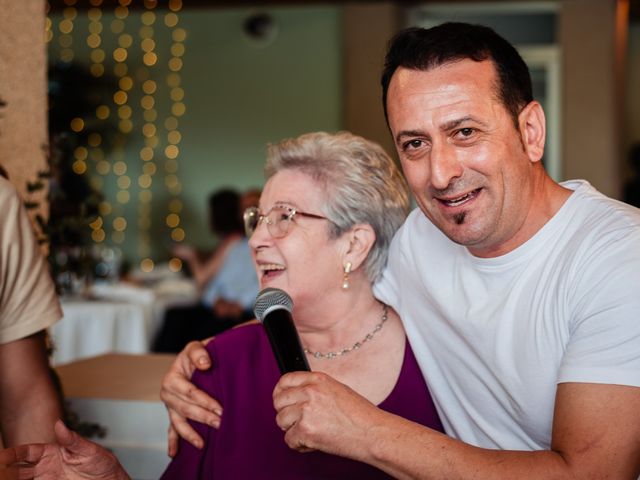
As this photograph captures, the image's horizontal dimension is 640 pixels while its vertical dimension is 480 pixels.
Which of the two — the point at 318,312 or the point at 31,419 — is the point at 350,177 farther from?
the point at 31,419

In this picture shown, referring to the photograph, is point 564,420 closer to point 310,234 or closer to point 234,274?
point 310,234

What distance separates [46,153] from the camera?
248 cm

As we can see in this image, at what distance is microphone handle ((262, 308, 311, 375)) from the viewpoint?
1.48 metres

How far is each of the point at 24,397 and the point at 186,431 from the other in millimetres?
367

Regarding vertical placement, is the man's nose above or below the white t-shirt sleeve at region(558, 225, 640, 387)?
above

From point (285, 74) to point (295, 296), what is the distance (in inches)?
250

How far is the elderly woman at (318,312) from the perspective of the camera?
197cm

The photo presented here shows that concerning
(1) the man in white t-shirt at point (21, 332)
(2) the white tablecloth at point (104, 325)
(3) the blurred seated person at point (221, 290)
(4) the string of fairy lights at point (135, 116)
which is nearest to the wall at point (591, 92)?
(3) the blurred seated person at point (221, 290)

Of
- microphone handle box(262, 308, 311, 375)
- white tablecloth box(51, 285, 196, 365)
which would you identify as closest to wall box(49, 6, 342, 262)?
white tablecloth box(51, 285, 196, 365)

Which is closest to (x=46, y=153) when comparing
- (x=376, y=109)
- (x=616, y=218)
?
(x=616, y=218)

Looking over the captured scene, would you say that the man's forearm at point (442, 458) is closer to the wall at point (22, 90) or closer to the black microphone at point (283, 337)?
the black microphone at point (283, 337)

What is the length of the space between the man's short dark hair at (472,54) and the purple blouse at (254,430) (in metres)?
0.68

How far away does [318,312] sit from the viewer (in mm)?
2059

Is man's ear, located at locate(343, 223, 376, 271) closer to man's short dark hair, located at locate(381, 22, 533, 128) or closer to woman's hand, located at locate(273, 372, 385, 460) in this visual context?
man's short dark hair, located at locate(381, 22, 533, 128)
